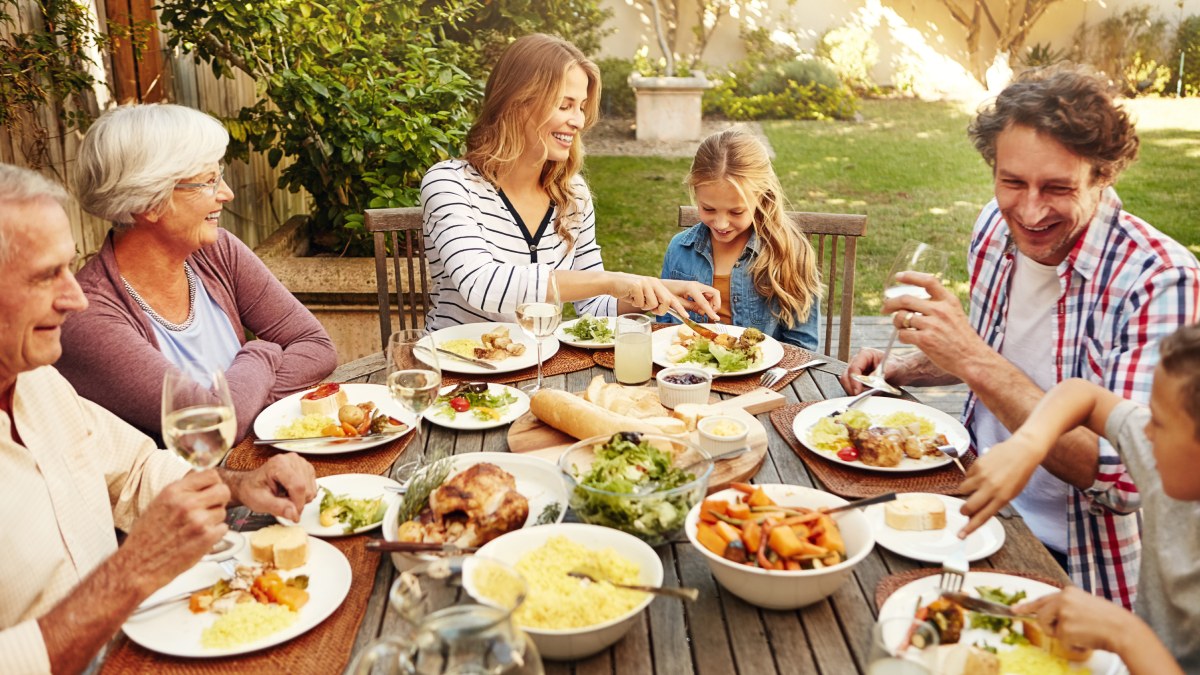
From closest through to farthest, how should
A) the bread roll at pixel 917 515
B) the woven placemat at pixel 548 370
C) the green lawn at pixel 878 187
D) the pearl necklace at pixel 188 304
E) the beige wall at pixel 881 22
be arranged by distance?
the bread roll at pixel 917 515, the pearl necklace at pixel 188 304, the woven placemat at pixel 548 370, the green lawn at pixel 878 187, the beige wall at pixel 881 22

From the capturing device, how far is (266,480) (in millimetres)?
1877

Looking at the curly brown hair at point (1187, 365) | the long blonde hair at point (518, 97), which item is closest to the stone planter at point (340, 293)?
the long blonde hair at point (518, 97)

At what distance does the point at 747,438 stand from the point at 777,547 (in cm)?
63

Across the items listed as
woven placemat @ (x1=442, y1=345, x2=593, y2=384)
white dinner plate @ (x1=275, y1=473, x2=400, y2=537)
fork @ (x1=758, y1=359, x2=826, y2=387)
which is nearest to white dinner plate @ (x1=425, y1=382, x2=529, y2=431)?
woven placemat @ (x1=442, y1=345, x2=593, y2=384)

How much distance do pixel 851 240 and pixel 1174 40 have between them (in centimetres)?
1268

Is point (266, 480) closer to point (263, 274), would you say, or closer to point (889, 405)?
point (263, 274)

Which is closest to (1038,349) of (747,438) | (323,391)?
(747,438)

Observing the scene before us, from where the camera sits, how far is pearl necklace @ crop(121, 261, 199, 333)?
8.38 ft

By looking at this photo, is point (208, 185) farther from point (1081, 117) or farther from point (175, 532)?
point (1081, 117)

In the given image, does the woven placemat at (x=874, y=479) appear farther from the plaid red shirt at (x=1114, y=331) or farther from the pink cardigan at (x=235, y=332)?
the pink cardigan at (x=235, y=332)

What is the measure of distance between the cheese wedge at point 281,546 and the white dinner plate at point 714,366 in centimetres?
124

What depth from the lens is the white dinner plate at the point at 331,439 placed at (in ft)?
7.09

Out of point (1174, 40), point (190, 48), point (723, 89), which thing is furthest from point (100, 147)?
point (1174, 40)

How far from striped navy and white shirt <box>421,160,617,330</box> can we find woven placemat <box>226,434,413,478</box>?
0.93m
